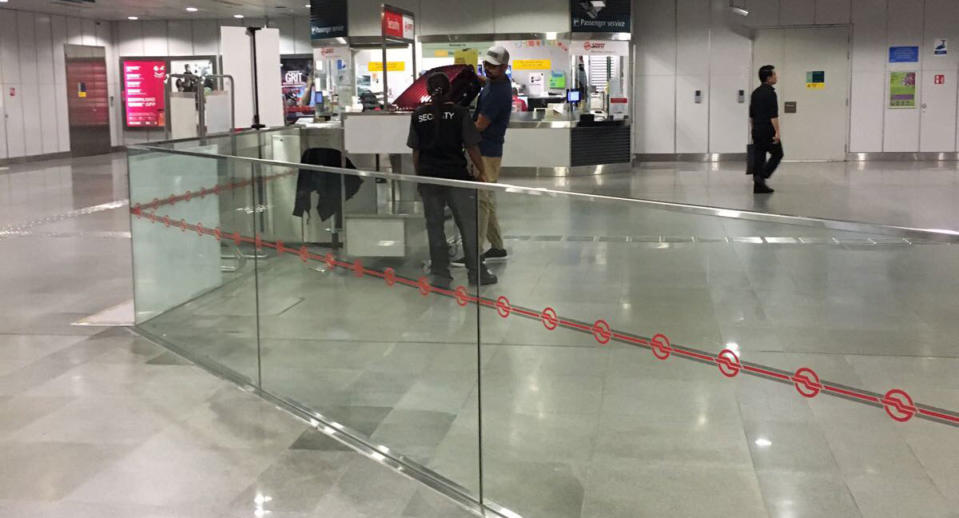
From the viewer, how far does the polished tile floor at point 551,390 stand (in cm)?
226

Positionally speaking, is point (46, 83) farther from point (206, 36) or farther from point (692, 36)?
point (692, 36)

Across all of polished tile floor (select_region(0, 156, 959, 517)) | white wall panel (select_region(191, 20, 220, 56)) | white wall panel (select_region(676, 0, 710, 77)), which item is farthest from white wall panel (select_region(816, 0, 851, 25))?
polished tile floor (select_region(0, 156, 959, 517))

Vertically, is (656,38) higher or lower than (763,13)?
lower

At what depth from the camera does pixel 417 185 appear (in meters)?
3.51

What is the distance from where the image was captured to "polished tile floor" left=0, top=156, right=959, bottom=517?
2264 millimetres

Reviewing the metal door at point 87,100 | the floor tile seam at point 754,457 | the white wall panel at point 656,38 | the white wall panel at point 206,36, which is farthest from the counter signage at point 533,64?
the floor tile seam at point 754,457

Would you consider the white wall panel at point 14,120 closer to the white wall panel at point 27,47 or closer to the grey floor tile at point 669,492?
the white wall panel at point 27,47

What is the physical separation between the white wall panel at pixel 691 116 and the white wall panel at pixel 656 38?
0.36 metres

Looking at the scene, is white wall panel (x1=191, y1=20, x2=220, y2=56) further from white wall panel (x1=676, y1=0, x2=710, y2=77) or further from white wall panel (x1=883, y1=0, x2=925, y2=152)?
white wall panel (x1=883, y1=0, x2=925, y2=152)

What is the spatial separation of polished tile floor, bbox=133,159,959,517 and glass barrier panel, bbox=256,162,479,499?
1cm

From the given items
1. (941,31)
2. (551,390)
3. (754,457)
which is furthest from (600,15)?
(754,457)

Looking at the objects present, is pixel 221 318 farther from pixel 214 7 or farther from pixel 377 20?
pixel 214 7

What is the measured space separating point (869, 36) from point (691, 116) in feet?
10.4

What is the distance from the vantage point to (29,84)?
765 inches
